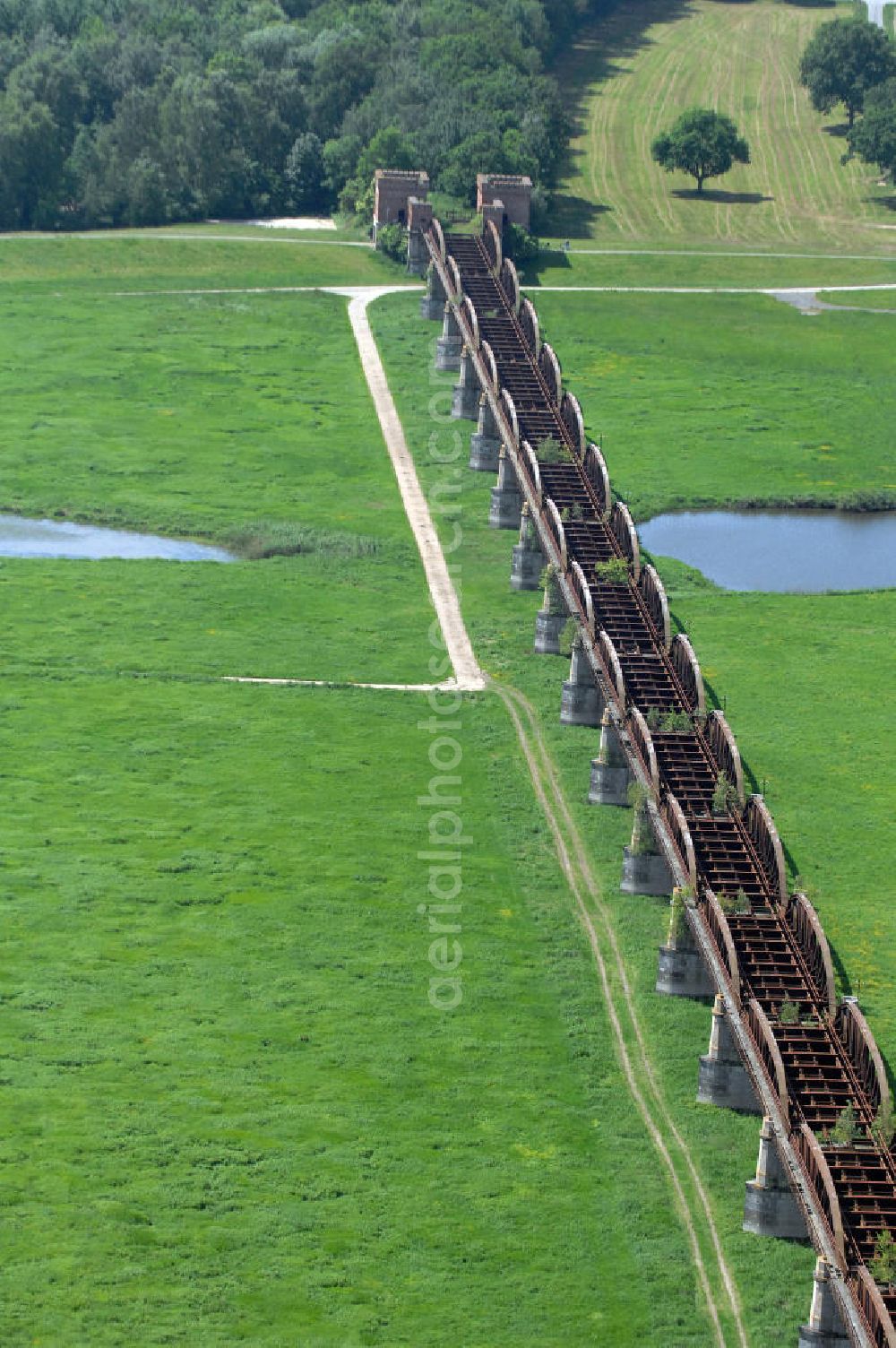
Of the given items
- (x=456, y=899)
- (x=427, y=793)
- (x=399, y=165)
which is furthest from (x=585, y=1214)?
(x=399, y=165)

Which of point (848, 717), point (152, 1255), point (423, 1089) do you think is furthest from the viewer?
point (848, 717)

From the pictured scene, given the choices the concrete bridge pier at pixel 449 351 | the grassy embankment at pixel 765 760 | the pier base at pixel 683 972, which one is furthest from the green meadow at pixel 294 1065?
the concrete bridge pier at pixel 449 351

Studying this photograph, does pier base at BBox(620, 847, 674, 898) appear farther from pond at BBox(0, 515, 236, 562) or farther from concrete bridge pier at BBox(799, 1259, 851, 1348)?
pond at BBox(0, 515, 236, 562)

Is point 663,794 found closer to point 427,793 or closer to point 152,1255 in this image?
point 427,793

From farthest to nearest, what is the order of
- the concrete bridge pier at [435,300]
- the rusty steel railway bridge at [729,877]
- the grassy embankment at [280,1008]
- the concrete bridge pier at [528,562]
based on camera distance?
the concrete bridge pier at [435,300] → the concrete bridge pier at [528,562] → the grassy embankment at [280,1008] → the rusty steel railway bridge at [729,877]

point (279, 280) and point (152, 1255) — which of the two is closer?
point (152, 1255)

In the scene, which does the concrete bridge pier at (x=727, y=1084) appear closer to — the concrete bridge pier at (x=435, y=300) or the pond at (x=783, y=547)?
the pond at (x=783, y=547)

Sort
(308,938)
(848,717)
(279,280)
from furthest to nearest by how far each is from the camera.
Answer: (279,280) → (848,717) → (308,938)
